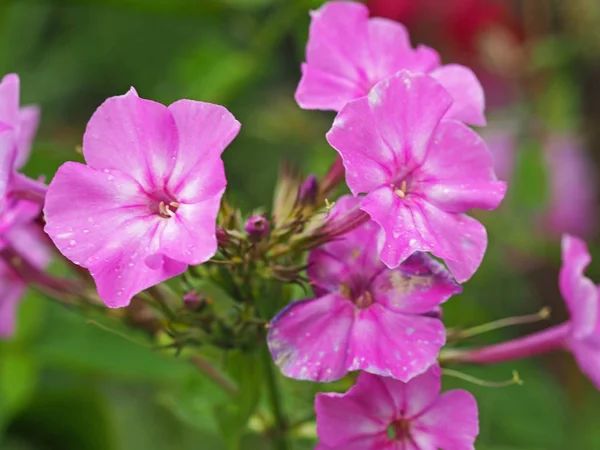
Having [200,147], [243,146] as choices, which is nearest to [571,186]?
[243,146]

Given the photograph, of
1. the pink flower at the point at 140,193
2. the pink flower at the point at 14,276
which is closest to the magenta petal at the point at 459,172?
the pink flower at the point at 140,193

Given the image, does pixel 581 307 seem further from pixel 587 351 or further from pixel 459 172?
pixel 459 172

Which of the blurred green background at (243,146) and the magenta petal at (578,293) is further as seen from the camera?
the blurred green background at (243,146)

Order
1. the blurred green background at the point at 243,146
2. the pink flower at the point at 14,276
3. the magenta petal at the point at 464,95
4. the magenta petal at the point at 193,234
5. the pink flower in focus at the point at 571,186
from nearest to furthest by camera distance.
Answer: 1. the magenta petal at the point at 193,234
2. the magenta petal at the point at 464,95
3. the pink flower at the point at 14,276
4. the blurred green background at the point at 243,146
5. the pink flower in focus at the point at 571,186

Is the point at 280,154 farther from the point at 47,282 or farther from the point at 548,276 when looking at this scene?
the point at 47,282

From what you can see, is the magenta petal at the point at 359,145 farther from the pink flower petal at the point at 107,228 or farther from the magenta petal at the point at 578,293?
the magenta petal at the point at 578,293

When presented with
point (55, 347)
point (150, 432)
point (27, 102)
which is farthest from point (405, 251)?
point (27, 102)

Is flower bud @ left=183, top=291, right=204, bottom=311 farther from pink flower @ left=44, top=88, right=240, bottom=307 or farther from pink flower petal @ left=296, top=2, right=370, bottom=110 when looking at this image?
pink flower petal @ left=296, top=2, right=370, bottom=110
